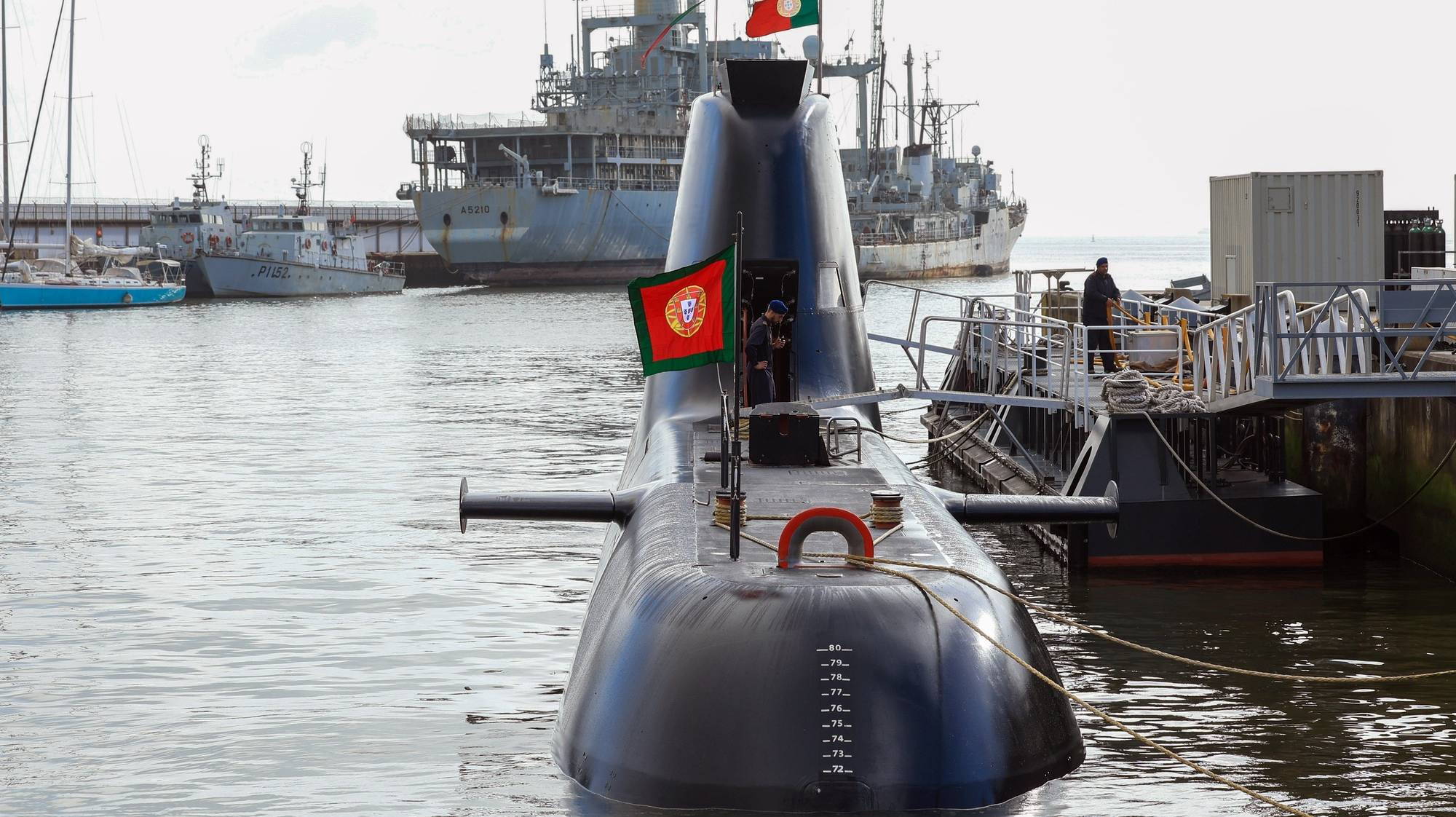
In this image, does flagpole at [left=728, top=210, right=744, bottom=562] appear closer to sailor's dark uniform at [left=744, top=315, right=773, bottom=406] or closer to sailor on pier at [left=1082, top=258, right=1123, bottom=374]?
sailor's dark uniform at [left=744, top=315, right=773, bottom=406]

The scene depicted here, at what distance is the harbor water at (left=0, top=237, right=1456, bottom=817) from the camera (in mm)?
11141

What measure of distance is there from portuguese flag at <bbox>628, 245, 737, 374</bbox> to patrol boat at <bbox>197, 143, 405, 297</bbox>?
88.4m

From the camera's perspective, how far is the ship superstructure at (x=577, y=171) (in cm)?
10512

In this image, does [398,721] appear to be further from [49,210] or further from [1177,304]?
[49,210]

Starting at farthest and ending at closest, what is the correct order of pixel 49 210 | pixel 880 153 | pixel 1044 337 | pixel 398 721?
pixel 49 210, pixel 880 153, pixel 1044 337, pixel 398 721

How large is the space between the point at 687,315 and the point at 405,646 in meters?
5.77

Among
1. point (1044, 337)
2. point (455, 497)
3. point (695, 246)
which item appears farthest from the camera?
point (455, 497)

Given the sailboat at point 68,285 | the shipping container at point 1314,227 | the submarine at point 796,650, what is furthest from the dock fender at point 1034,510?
the sailboat at point 68,285

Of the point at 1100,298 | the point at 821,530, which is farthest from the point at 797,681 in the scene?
the point at 1100,298

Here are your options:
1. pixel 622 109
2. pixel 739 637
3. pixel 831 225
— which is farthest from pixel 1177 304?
pixel 622 109

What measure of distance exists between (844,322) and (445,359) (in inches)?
1499

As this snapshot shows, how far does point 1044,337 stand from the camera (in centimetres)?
2097

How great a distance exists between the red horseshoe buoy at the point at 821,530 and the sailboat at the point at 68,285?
75.0 m

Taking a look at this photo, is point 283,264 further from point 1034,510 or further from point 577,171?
point 1034,510
